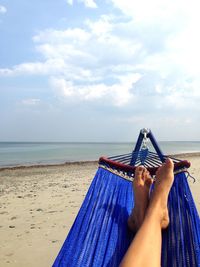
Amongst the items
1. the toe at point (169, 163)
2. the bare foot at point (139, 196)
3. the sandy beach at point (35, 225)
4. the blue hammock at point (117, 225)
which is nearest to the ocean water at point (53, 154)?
the sandy beach at point (35, 225)

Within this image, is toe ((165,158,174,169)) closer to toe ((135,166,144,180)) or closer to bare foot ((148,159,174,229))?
bare foot ((148,159,174,229))

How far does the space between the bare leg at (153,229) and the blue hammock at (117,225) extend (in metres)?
0.07

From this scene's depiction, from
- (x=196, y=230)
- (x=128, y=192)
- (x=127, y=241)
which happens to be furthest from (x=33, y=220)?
(x=196, y=230)

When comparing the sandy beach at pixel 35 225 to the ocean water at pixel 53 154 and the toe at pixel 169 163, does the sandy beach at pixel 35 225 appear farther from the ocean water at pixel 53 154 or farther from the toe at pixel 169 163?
the ocean water at pixel 53 154

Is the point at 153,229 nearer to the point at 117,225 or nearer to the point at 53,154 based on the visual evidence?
the point at 117,225

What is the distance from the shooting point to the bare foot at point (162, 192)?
1.74m

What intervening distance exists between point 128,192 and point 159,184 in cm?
33

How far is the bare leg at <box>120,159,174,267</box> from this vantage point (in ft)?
4.65

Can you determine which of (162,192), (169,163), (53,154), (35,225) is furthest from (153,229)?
(53,154)

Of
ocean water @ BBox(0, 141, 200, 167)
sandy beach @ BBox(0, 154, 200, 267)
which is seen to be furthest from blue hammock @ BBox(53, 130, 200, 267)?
ocean water @ BBox(0, 141, 200, 167)

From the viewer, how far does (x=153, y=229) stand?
5.32ft

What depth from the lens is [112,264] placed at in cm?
168

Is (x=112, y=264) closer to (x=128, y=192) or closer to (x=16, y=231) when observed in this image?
(x=128, y=192)

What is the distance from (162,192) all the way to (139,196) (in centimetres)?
15
